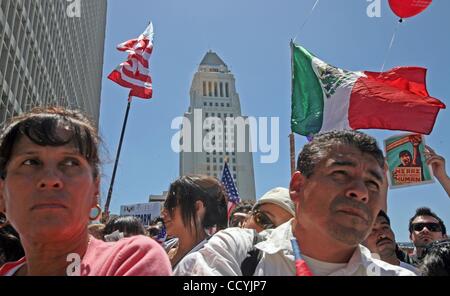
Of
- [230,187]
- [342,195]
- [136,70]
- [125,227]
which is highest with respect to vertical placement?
[136,70]

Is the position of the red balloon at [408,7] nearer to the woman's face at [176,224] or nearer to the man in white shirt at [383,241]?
the man in white shirt at [383,241]

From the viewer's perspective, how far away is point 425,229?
185 inches

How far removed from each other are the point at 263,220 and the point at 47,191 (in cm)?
240

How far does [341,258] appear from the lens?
6.79 feet

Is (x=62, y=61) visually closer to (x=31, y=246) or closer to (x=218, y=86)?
(x=218, y=86)

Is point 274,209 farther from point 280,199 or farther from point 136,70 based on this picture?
point 136,70

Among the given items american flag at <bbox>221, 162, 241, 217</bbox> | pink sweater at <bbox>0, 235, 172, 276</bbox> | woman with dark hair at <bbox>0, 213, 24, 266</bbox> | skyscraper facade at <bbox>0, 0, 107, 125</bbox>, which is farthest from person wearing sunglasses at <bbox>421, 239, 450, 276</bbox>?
skyscraper facade at <bbox>0, 0, 107, 125</bbox>

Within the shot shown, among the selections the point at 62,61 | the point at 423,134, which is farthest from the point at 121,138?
the point at 62,61

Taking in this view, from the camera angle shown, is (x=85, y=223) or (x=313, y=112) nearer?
(x=85, y=223)

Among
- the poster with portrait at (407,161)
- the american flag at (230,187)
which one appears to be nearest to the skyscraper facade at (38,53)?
the american flag at (230,187)

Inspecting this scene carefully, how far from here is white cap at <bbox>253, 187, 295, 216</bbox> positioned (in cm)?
369

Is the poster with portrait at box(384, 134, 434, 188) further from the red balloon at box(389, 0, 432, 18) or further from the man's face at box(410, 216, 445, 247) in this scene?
the red balloon at box(389, 0, 432, 18)

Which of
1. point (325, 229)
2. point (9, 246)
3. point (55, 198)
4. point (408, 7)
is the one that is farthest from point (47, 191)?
point (408, 7)

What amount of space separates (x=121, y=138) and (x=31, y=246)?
7.48m
